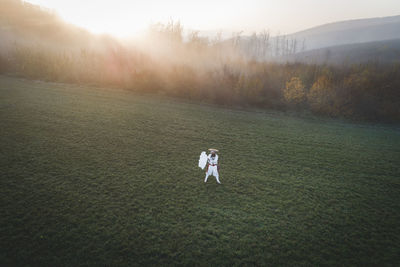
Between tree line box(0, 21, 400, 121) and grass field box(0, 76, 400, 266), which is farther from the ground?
tree line box(0, 21, 400, 121)

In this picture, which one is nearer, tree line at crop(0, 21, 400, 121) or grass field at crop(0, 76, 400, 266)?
grass field at crop(0, 76, 400, 266)

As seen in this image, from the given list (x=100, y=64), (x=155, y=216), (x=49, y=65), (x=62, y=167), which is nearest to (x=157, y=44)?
(x=100, y=64)

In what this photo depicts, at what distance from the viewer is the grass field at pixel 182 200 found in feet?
20.8

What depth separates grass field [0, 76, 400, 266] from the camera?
635cm

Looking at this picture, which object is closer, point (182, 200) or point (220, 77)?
point (182, 200)

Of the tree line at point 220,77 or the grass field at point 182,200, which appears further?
the tree line at point 220,77

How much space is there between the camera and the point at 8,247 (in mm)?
5910

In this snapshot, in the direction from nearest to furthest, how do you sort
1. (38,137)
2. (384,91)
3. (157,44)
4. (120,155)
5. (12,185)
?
(12,185)
(120,155)
(38,137)
(384,91)
(157,44)

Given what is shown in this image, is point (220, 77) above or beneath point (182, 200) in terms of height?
above

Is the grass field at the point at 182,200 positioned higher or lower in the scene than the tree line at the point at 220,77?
lower

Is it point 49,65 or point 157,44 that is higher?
point 157,44

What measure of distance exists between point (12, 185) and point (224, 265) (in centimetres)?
985

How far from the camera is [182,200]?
347 inches

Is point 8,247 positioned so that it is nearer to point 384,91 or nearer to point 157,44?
point 384,91
